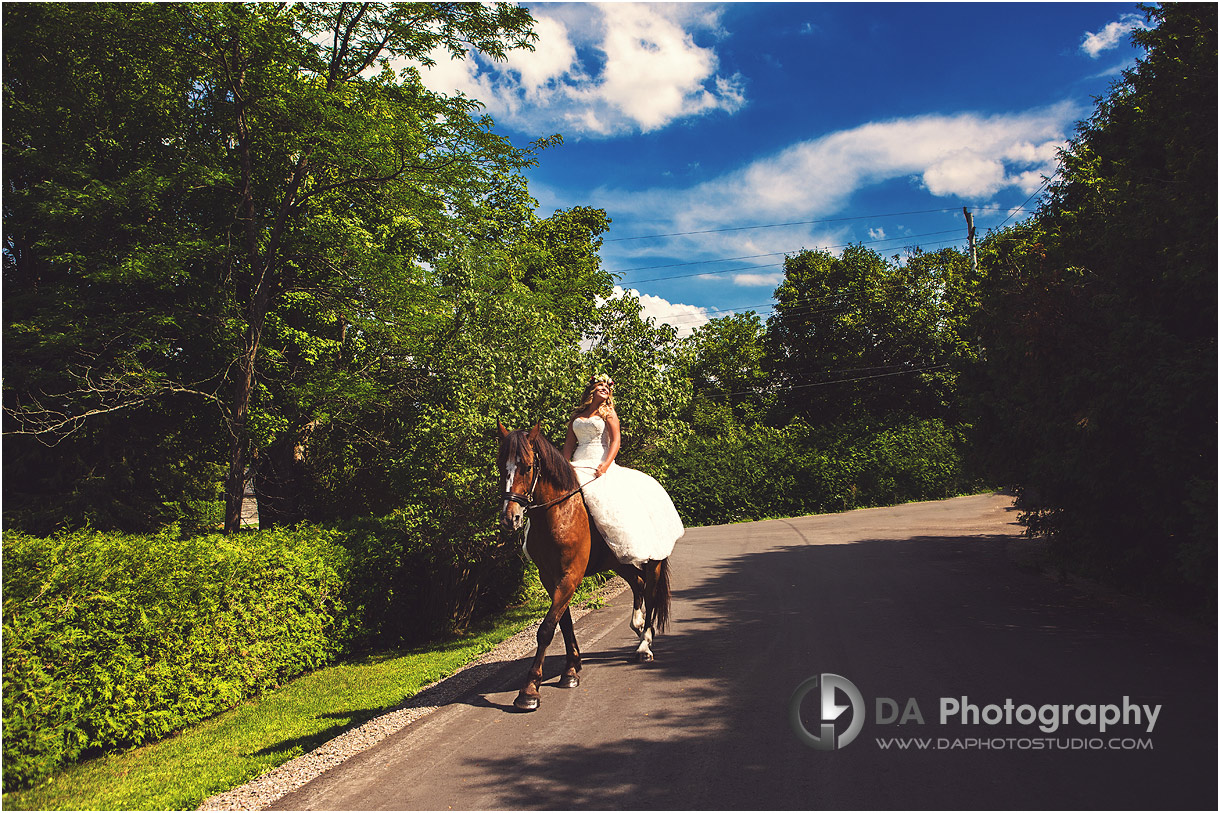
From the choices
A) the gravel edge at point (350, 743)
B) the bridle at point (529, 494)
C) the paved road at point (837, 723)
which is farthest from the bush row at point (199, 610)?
the bridle at point (529, 494)

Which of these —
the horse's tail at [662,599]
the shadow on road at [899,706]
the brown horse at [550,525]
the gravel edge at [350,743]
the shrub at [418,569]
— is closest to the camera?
the shadow on road at [899,706]

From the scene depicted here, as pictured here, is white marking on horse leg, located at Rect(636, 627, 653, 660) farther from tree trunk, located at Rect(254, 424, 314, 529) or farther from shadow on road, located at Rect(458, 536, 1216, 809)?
tree trunk, located at Rect(254, 424, 314, 529)

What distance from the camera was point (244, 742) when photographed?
5922 millimetres

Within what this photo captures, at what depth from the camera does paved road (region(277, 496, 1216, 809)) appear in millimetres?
3875

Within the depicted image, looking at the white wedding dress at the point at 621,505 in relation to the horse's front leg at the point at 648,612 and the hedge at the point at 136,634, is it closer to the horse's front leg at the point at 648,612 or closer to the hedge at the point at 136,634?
the horse's front leg at the point at 648,612

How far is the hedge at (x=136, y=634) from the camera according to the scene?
4938 mm

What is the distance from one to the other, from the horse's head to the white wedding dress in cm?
71

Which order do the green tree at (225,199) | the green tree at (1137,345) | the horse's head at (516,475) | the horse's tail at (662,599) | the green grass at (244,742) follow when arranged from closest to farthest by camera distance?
the green grass at (244,742), the horse's head at (516,475), the green tree at (1137,345), the horse's tail at (662,599), the green tree at (225,199)

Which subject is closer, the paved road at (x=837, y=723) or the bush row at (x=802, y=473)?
the paved road at (x=837, y=723)

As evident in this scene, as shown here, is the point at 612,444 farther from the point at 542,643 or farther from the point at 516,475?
the point at 542,643

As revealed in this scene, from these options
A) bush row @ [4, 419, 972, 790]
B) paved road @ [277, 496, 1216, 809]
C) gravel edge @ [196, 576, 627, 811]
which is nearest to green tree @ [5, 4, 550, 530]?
bush row @ [4, 419, 972, 790]

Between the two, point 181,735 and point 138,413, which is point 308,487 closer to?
point 138,413

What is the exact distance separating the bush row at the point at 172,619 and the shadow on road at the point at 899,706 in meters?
3.09

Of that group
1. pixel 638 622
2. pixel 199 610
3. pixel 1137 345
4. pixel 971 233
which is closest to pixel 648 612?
pixel 638 622
